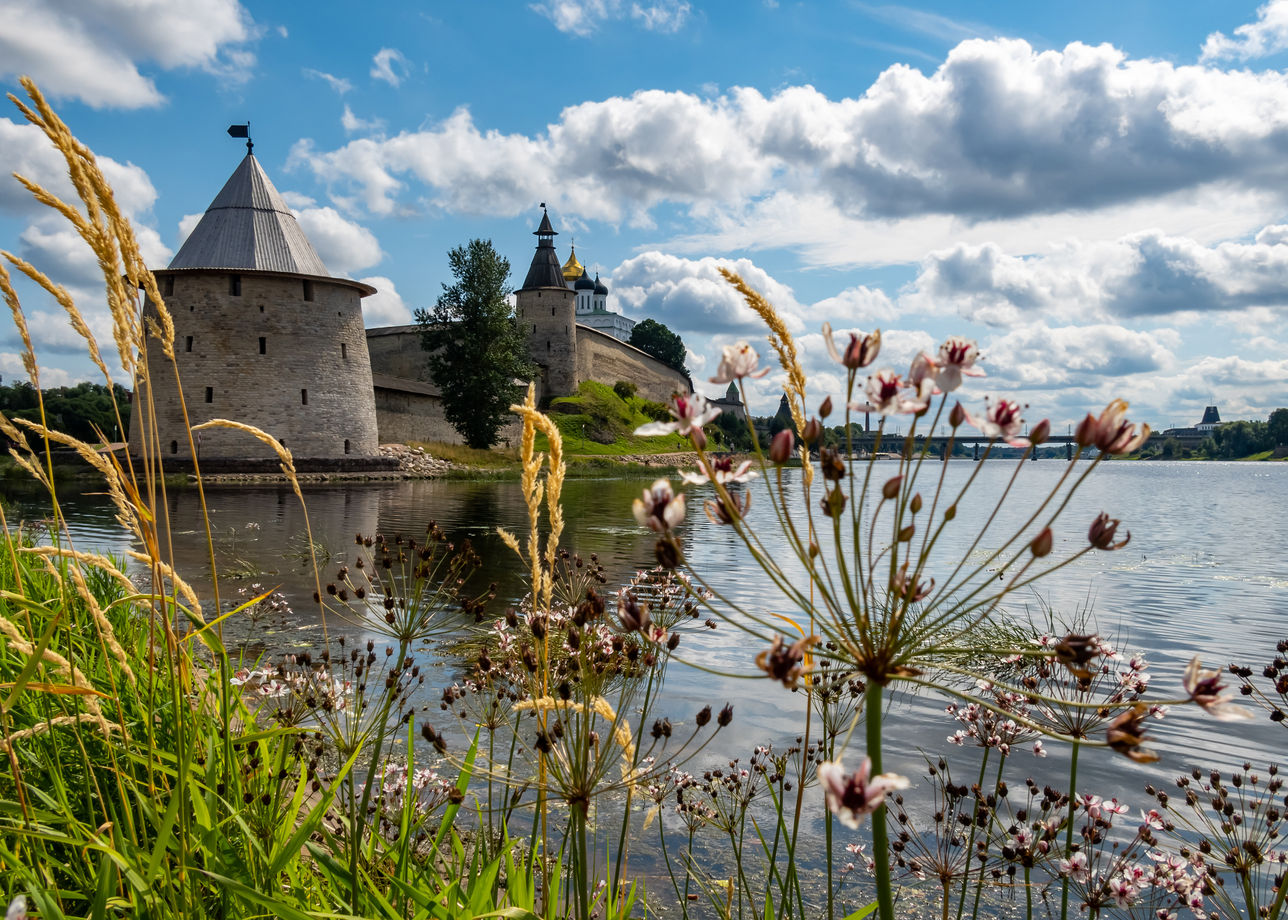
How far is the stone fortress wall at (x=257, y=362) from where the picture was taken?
125 feet

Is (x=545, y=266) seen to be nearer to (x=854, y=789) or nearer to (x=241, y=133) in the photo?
(x=241, y=133)

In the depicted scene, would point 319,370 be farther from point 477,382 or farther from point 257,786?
point 257,786

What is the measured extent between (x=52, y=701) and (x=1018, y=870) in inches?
167

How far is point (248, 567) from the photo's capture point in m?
12.0

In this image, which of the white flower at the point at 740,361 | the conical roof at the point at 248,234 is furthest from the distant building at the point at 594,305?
the white flower at the point at 740,361

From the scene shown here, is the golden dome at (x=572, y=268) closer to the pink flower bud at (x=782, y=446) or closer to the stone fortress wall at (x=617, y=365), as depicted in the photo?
the stone fortress wall at (x=617, y=365)

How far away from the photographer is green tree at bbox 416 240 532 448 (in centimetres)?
4634

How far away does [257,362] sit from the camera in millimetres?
38531

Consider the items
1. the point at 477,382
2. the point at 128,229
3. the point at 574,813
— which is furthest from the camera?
the point at 477,382

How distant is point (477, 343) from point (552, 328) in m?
24.0

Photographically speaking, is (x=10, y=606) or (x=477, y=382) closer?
(x=10, y=606)

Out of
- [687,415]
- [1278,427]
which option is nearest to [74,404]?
[687,415]

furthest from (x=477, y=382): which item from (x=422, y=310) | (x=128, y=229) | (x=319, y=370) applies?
(x=128, y=229)

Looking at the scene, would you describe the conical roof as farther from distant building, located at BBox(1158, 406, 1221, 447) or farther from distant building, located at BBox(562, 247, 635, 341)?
distant building, located at BBox(1158, 406, 1221, 447)
